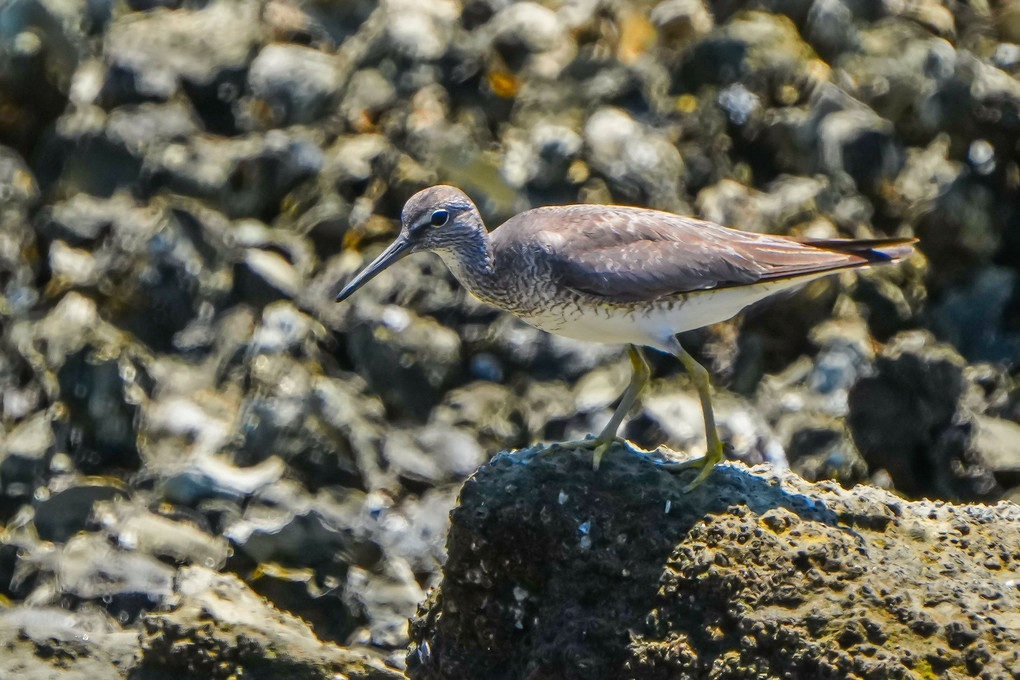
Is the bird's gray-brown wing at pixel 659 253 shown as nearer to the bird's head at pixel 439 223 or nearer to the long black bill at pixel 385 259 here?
the bird's head at pixel 439 223

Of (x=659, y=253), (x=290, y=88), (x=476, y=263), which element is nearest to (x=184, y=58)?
(x=290, y=88)

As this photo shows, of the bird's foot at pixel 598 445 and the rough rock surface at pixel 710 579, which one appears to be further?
the bird's foot at pixel 598 445

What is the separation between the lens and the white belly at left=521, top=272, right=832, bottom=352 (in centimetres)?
722

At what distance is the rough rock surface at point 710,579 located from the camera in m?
5.98

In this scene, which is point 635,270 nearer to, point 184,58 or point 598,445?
point 598,445

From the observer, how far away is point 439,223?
314 inches

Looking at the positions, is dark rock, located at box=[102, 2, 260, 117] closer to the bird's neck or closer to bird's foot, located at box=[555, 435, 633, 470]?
the bird's neck

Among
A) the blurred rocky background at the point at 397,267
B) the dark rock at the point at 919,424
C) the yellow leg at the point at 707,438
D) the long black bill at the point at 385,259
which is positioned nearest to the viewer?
the yellow leg at the point at 707,438

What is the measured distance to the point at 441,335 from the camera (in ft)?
42.0

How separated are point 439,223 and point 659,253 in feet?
4.67

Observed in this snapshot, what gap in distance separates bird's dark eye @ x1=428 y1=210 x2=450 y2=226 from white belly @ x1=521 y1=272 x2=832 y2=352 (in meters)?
0.88

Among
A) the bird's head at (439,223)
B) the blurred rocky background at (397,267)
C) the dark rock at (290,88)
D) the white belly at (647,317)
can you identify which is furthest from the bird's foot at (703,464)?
the dark rock at (290,88)

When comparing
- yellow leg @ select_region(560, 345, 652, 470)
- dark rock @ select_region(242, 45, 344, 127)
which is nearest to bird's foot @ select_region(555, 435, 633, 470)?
yellow leg @ select_region(560, 345, 652, 470)

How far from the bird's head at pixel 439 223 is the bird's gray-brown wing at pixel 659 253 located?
10.6 inches
